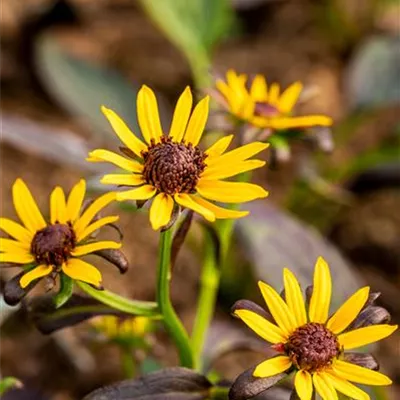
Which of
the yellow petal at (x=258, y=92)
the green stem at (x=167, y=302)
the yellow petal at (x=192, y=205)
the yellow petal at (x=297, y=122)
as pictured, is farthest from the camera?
the yellow petal at (x=258, y=92)

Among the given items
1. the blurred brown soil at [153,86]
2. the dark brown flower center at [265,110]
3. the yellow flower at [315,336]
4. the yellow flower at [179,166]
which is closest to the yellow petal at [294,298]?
the yellow flower at [315,336]

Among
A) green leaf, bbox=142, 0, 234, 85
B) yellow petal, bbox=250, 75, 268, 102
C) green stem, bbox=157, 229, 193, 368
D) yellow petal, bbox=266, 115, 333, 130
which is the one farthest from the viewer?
green leaf, bbox=142, 0, 234, 85

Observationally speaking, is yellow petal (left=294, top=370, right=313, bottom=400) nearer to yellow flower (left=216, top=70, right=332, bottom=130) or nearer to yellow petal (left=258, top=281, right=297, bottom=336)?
yellow petal (left=258, top=281, right=297, bottom=336)

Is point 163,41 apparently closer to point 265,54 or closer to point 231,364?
point 265,54

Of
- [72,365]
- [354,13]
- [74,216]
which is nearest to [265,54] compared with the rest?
[354,13]

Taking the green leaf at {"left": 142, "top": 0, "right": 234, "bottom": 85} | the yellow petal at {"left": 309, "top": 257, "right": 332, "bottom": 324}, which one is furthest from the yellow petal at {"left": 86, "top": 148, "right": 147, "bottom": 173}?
the green leaf at {"left": 142, "top": 0, "right": 234, "bottom": 85}

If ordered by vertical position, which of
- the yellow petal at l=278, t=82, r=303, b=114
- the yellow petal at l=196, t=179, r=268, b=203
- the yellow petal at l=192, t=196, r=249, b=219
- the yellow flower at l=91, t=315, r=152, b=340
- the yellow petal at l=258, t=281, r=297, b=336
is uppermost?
the yellow petal at l=278, t=82, r=303, b=114

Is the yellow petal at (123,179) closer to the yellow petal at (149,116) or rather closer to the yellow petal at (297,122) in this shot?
the yellow petal at (149,116)

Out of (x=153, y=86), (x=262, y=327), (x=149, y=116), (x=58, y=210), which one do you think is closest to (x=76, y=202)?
(x=58, y=210)
